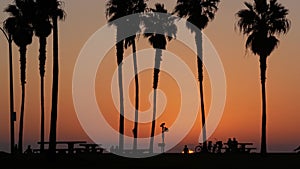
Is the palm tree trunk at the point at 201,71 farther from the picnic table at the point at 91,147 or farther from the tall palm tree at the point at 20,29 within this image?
the tall palm tree at the point at 20,29

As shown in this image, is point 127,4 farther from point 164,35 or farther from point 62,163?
point 62,163

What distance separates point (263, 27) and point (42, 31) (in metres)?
17.3

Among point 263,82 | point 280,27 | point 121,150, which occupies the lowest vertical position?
point 121,150

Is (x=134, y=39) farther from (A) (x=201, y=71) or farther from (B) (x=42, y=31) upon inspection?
(B) (x=42, y=31)

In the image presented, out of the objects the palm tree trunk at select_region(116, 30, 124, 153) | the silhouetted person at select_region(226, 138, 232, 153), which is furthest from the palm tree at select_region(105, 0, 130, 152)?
the silhouetted person at select_region(226, 138, 232, 153)

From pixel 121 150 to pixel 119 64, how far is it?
25.3 ft

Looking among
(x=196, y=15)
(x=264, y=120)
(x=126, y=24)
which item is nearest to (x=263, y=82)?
(x=264, y=120)

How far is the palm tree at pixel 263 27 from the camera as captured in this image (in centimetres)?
5762

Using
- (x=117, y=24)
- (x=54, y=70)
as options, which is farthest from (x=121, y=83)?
(x=54, y=70)

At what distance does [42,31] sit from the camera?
5284 centimetres

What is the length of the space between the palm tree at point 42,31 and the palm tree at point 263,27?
606 inches

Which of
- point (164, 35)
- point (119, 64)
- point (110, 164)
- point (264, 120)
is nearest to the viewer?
Result: point (110, 164)

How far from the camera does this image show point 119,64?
62094mm

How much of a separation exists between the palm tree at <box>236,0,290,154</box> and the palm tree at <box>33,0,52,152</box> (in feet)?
50.5
